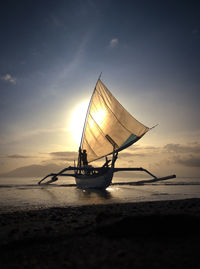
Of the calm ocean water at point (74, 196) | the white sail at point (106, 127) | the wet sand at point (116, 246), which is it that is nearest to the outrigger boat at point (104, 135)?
the white sail at point (106, 127)

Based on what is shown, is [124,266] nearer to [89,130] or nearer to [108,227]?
[108,227]

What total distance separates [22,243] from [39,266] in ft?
4.68

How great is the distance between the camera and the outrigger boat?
34.1 m

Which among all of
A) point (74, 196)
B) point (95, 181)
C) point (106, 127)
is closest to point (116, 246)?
point (74, 196)

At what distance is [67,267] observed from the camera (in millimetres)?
2891

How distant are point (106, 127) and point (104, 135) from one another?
1870 mm

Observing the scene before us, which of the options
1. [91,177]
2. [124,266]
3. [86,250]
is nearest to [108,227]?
[86,250]

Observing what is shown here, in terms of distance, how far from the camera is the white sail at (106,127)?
3453 centimetres

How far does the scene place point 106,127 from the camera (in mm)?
38031

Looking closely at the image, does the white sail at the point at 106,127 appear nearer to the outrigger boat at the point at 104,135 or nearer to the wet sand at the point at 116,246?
the outrigger boat at the point at 104,135

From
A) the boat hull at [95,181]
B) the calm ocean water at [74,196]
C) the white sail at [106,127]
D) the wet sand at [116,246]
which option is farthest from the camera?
the white sail at [106,127]

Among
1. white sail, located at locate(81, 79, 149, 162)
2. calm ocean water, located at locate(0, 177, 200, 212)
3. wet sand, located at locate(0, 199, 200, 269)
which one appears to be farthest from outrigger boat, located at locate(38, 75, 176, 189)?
wet sand, located at locate(0, 199, 200, 269)

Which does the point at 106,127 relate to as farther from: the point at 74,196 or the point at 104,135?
the point at 74,196

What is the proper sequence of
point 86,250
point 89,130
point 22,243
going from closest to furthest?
1. point 86,250
2. point 22,243
3. point 89,130
